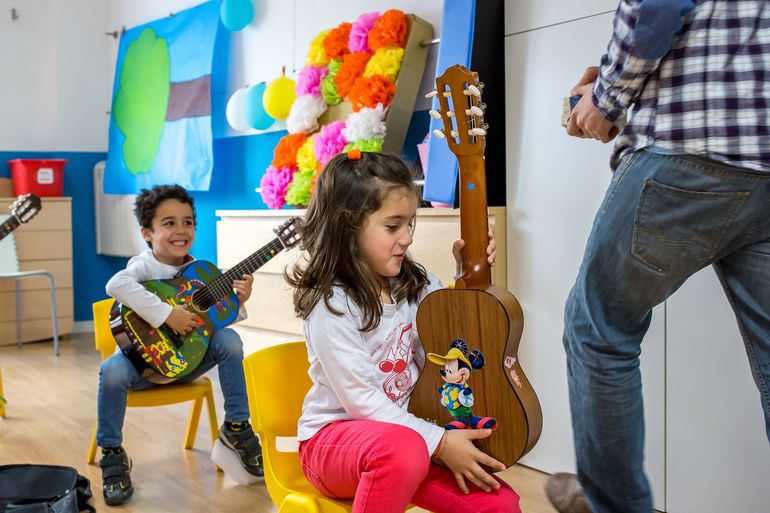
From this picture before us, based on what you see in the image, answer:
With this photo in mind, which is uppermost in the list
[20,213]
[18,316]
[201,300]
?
[20,213]

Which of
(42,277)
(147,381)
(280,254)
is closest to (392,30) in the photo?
(280,254)

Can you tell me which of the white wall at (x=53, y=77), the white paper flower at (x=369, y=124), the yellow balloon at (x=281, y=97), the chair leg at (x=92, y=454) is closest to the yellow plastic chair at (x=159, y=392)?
the chair leg at (x=92, y=454)

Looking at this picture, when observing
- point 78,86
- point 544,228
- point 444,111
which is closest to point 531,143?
point 544,228

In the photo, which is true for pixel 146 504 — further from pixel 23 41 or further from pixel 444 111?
pixel 23 41

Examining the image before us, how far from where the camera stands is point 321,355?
1.33 m

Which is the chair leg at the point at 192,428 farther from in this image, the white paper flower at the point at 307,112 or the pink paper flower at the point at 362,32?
the pink paper flower at the point at 362,32

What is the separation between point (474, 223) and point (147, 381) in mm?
1280

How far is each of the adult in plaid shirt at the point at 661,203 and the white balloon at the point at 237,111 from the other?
2.59 meters

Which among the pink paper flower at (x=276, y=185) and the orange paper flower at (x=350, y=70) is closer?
the orange paper flower at (x=350, y=70)

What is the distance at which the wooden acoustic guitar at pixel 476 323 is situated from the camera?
1256mm

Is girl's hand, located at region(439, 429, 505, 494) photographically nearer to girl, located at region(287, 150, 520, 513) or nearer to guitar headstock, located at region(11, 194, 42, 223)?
girl, located at region(287, 150, 520, 513)

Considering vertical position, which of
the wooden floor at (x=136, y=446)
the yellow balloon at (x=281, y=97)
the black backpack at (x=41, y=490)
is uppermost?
the yellow balloon at (x=281, y=97)

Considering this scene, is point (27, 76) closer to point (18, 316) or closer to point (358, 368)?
point (18, 316)

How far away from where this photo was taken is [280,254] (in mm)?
2959
